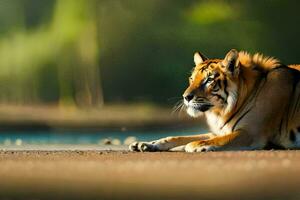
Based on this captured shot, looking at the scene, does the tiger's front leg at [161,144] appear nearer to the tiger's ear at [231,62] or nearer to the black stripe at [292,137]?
the tiger's ear at [231,62]

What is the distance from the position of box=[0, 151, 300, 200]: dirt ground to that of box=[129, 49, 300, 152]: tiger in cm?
57

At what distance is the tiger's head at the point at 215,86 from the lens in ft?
20.4

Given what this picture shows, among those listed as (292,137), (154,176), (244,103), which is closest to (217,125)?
(244,103)

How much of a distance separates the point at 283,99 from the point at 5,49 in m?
2.31

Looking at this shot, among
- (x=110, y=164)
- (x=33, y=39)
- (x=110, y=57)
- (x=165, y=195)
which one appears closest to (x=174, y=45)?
(x=110, y=57)

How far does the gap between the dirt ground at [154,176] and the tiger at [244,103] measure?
57cm

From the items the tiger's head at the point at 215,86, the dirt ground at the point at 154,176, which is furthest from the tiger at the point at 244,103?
the dirt ground at the point at 154,176

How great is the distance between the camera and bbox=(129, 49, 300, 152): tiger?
20.3ft

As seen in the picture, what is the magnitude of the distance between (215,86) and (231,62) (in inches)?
7.4

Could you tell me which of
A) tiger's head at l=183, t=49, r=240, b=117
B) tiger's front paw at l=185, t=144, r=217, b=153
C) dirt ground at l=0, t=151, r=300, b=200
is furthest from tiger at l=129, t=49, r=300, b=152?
dirt ground at l=0, t=151, r=300, b=200

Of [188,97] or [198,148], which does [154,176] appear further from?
[188,97]

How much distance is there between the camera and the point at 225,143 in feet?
19.6

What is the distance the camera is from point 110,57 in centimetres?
731

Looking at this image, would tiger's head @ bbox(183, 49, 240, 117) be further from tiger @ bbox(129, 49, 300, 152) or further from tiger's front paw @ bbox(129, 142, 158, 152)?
tiger's front paw @ bbox(129, 142, 158, 152)
